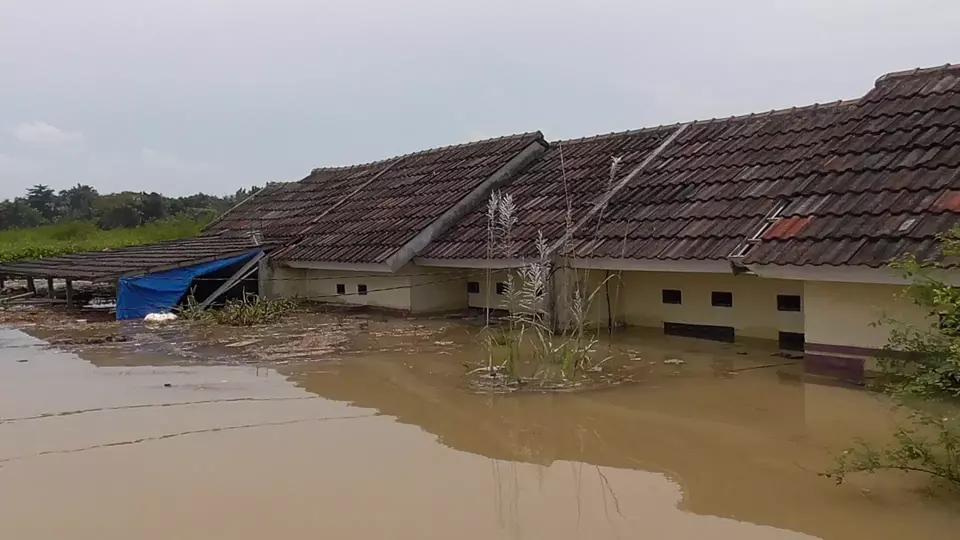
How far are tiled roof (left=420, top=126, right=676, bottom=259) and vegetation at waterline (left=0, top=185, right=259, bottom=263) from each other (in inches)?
555

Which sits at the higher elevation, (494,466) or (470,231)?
(470,231)

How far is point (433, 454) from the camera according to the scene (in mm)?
6367

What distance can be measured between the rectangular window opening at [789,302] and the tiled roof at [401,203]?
21.5 feet

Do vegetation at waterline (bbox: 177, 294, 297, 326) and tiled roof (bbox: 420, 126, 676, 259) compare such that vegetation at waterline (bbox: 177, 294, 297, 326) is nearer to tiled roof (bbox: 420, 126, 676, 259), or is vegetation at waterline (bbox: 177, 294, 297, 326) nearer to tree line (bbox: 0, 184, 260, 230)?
tiled roof (bbox: 420, 126, 676, 259)

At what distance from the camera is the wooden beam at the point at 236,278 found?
16422 millimetres

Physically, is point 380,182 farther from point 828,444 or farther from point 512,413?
point 828,444

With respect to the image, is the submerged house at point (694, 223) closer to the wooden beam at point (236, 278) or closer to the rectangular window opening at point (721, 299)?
the rectangular window opening at point (721, 299)

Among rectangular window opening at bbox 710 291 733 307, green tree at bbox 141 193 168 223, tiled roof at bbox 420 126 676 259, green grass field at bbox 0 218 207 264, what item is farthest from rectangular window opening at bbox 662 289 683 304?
green tree at bbox 141 193 168 223

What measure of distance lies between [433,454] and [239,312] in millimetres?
9421

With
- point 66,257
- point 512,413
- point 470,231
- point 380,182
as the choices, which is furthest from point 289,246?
point 512,413

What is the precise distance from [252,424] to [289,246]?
1085cm

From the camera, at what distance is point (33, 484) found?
579 cm

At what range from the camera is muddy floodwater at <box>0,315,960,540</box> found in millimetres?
4859

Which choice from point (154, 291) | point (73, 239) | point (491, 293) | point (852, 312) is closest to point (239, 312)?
point (154, 291)
